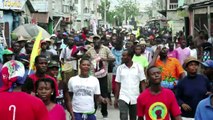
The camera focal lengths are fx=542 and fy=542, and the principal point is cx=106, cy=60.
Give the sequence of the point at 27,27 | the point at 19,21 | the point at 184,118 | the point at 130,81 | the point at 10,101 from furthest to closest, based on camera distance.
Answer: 1. the point at 19,21
2. the point at 27,27
3. the point at 130,81
4. the point at 184,118
5. the point at 10,101

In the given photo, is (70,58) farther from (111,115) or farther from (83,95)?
(83,95)

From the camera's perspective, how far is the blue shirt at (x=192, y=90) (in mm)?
7262

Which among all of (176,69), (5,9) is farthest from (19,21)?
(176,69)

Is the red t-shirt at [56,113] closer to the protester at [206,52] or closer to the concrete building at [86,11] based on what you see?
the protester at [206,52]

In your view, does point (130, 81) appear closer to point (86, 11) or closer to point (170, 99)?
point (170, 99)

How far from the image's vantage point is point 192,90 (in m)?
7.27

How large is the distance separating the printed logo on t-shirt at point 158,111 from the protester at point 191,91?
812mm

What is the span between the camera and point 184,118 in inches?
285

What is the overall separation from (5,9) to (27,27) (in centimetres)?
298

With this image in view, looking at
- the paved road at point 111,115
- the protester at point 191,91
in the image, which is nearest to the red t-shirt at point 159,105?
the protester at point 191,91

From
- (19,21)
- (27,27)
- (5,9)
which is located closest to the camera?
(27,27)

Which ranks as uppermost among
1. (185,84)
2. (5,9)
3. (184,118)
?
(5,9)

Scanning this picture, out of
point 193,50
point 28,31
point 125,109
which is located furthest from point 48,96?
point 28,31

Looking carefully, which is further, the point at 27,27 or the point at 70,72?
the point at 27,27
